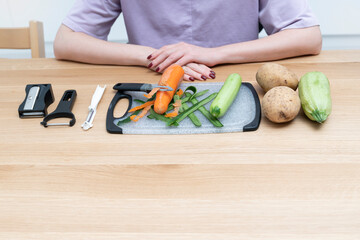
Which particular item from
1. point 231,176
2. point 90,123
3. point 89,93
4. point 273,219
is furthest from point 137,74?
point 273,219

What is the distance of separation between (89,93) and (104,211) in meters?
0.47

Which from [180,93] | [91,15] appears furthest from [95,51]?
[180,93]

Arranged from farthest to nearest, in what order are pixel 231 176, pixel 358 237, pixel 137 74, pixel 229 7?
pixel 229 7, pixel 137 74, pixel 231 176, pixel 358 237

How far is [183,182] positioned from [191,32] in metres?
0.83

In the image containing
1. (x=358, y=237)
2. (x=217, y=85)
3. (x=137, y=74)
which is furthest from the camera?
(x=137, y=74)

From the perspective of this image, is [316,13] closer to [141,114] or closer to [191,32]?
[191,32]

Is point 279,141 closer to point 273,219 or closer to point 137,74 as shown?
point 273,219

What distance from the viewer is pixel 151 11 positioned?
125 cm

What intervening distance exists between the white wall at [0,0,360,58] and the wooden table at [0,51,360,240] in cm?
158

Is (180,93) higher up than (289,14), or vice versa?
(289,14)

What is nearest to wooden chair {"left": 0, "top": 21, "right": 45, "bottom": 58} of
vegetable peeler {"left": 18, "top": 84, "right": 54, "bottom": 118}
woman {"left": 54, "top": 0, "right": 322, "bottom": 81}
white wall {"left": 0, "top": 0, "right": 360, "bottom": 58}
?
woman {"left": 54, "top": 0, "right": 322, "bottom": 81}

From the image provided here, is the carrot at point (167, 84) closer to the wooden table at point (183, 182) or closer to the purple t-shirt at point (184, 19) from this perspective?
the wooden table at point (183, 182)

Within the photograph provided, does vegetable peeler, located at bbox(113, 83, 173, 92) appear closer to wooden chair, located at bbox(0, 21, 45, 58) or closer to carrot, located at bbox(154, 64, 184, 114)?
carrot, located at bbox(154, 64, 184, 114)

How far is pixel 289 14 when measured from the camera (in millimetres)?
1129
